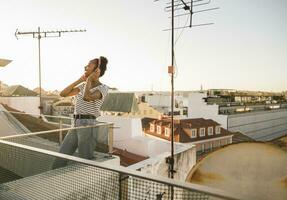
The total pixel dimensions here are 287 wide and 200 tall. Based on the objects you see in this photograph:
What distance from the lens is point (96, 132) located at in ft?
18.8

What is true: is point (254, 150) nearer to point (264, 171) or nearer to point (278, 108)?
point (264, 171)

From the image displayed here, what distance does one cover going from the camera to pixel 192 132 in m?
33.8

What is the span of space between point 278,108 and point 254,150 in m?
83.5

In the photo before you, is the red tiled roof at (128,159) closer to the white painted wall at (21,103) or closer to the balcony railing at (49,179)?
the balcony railing at (49,179)

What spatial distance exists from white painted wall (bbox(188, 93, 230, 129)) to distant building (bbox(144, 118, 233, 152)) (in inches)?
418

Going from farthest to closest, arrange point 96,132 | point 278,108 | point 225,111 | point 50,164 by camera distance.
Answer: point 278,108 → point 225,111 → point 96,132 → point 50,164

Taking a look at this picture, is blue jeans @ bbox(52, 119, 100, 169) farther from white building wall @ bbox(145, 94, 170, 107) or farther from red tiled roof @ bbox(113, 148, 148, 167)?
white building wall @ bbox(145, 94, 170, 107)

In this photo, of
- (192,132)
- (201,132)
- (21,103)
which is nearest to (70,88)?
(21,103)

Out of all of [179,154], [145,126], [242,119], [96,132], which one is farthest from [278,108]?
[96,132]

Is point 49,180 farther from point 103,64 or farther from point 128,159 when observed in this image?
point 128,159

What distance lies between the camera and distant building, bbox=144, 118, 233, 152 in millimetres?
33469

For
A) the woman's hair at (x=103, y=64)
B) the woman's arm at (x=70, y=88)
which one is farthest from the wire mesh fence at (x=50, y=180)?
the woman's hair at (x=103, y=64)

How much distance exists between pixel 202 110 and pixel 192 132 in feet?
55.9

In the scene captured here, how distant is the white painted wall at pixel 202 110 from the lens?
4906cm
